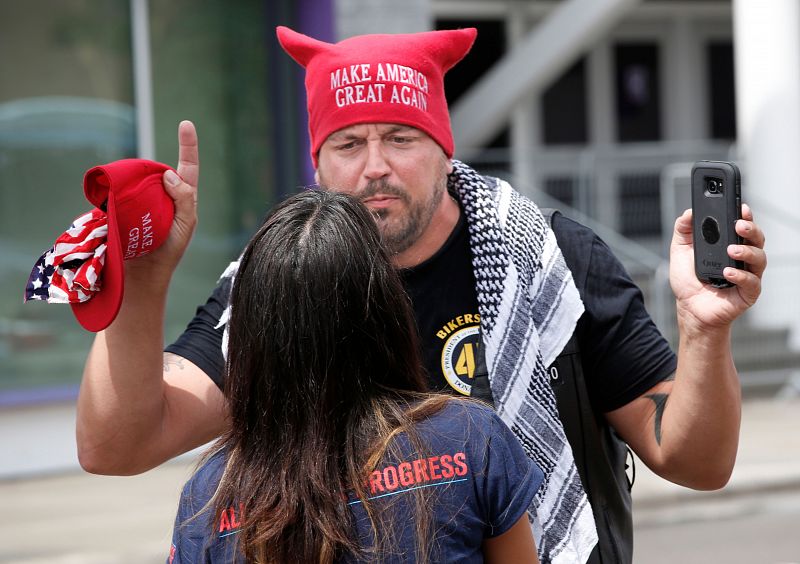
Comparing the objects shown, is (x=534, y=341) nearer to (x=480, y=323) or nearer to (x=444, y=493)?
(x=480, y=323)

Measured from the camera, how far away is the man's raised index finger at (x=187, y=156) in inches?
92.4

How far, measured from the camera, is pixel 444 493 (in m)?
1.77

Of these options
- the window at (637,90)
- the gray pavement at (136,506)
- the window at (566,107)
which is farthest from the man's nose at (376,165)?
the window at (637,90)

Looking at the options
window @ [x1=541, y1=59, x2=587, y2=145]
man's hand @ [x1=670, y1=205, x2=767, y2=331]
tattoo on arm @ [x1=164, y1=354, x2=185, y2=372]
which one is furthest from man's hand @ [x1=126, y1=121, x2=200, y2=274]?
window @ [x1=541, y1=59, x2=587, y2=145]

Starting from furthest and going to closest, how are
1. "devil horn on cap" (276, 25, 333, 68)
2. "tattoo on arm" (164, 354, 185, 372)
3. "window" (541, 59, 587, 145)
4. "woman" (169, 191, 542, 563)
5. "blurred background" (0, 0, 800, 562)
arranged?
"window" (541, 59, 587, 145) < "blurred background" (0, 0, 800, 562) < "devil horn on cap" (276, 25, 333, 68) < "tattoo on arm" (164, 354, 185, 372) < "woman" (169, 191, 542, 563)

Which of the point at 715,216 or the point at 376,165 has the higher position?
the point at 376,165

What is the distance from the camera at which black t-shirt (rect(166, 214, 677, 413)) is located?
243 centimetres

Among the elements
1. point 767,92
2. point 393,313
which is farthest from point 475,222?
point 767,92

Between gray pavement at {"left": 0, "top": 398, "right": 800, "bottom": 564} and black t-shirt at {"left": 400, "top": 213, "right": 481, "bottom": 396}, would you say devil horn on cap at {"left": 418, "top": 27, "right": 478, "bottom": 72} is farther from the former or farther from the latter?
gray pavement at {"left": 0, "top": 398, "right": 800, "bottom": 564}

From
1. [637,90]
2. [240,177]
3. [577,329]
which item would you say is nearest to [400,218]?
[577,329]

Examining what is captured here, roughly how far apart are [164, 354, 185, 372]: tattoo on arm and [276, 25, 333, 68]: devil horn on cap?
2.49 ft

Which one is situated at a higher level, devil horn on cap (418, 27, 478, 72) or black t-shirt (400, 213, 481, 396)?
devil horn on cap (418, 27, 478, 72)

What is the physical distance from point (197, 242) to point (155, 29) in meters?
1.64

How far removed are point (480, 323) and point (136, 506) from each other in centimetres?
545
